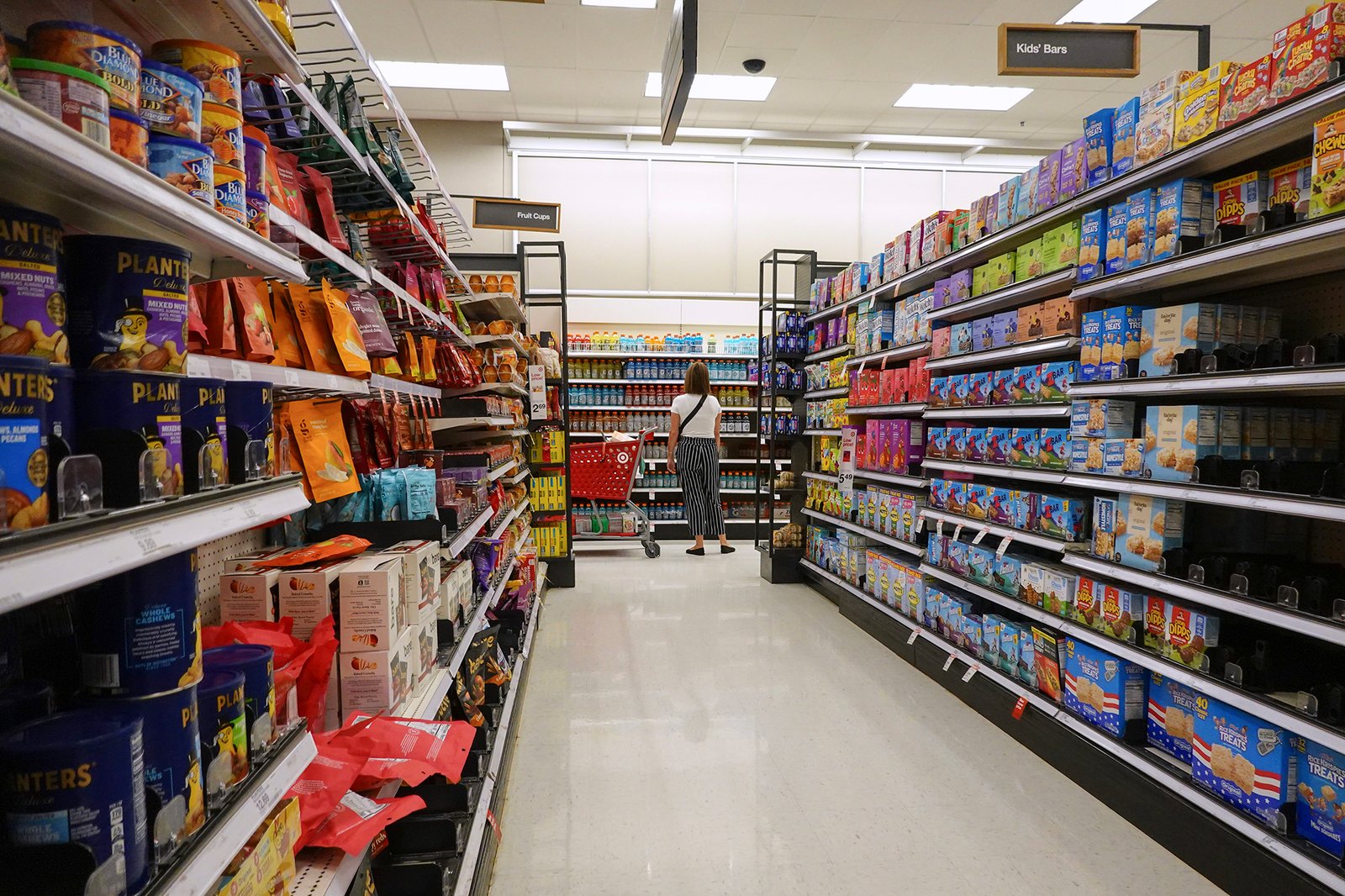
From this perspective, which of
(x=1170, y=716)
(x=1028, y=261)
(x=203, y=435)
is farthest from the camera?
(x=1028, y=261)

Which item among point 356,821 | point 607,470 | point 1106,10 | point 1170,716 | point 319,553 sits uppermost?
point 1106,10

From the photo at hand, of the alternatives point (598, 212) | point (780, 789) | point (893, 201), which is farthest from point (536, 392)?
point (893, 201)

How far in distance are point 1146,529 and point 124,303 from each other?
2900 mm

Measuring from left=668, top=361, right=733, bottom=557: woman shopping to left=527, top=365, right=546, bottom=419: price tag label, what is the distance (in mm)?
1698

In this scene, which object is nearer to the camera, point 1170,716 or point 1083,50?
point 1170,716

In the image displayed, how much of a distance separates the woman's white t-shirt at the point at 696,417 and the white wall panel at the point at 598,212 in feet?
8.32

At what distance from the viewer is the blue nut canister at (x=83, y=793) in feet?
2.27

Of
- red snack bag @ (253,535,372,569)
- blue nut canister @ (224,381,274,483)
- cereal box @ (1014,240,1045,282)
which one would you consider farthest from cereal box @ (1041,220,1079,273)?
blue nut canister @ (224,381,274,483)

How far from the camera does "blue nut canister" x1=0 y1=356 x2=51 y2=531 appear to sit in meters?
0.60

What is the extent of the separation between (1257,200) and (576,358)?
698cm

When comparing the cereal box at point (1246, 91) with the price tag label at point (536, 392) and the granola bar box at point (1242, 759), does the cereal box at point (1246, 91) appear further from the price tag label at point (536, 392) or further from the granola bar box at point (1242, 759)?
the price tag label at point (536, 392)

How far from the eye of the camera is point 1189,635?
2.36 m

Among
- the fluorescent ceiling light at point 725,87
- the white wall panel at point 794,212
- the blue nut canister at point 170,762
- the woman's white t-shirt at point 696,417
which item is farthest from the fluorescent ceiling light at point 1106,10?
the blue nut canister at point 170,762

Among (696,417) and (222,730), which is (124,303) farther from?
(696,417)
